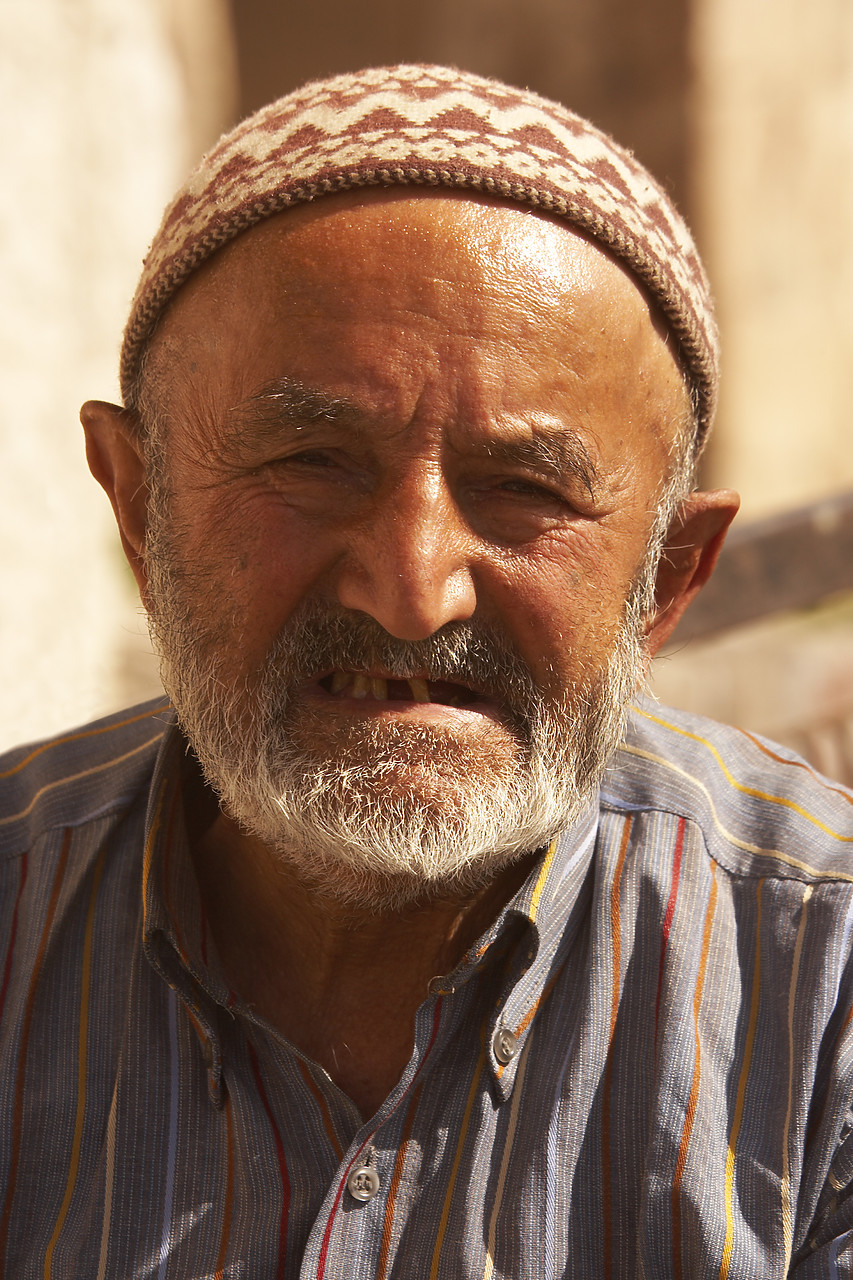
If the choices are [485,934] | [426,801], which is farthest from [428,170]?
[485,934]

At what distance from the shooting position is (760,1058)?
1.65 m

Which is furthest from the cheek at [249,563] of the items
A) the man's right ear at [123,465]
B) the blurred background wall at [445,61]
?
the blurred background wall at [445,61]

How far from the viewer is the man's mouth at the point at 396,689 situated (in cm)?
161

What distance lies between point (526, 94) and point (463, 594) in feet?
2.59

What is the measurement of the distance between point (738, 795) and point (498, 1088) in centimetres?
Result: 64

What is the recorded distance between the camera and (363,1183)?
5.16 ft

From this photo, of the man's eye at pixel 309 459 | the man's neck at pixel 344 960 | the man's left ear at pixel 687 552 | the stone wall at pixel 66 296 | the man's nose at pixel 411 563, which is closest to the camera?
the man's nose at pixel 411 563

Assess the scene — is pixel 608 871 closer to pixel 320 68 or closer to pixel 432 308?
pixel 432 308

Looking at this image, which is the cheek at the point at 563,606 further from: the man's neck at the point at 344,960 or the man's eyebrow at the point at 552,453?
the man's neck at the point at 344,960

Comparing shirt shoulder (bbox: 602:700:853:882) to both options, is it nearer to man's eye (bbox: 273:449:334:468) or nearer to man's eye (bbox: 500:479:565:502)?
man's eye (bbox: 500:479:565:502)

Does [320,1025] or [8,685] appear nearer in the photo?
[320,1025]

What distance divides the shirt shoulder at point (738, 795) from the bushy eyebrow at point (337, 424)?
0.55m

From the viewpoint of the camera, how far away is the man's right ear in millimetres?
1889

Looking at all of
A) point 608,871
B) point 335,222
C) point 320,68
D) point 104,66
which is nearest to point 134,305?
point 335,222
